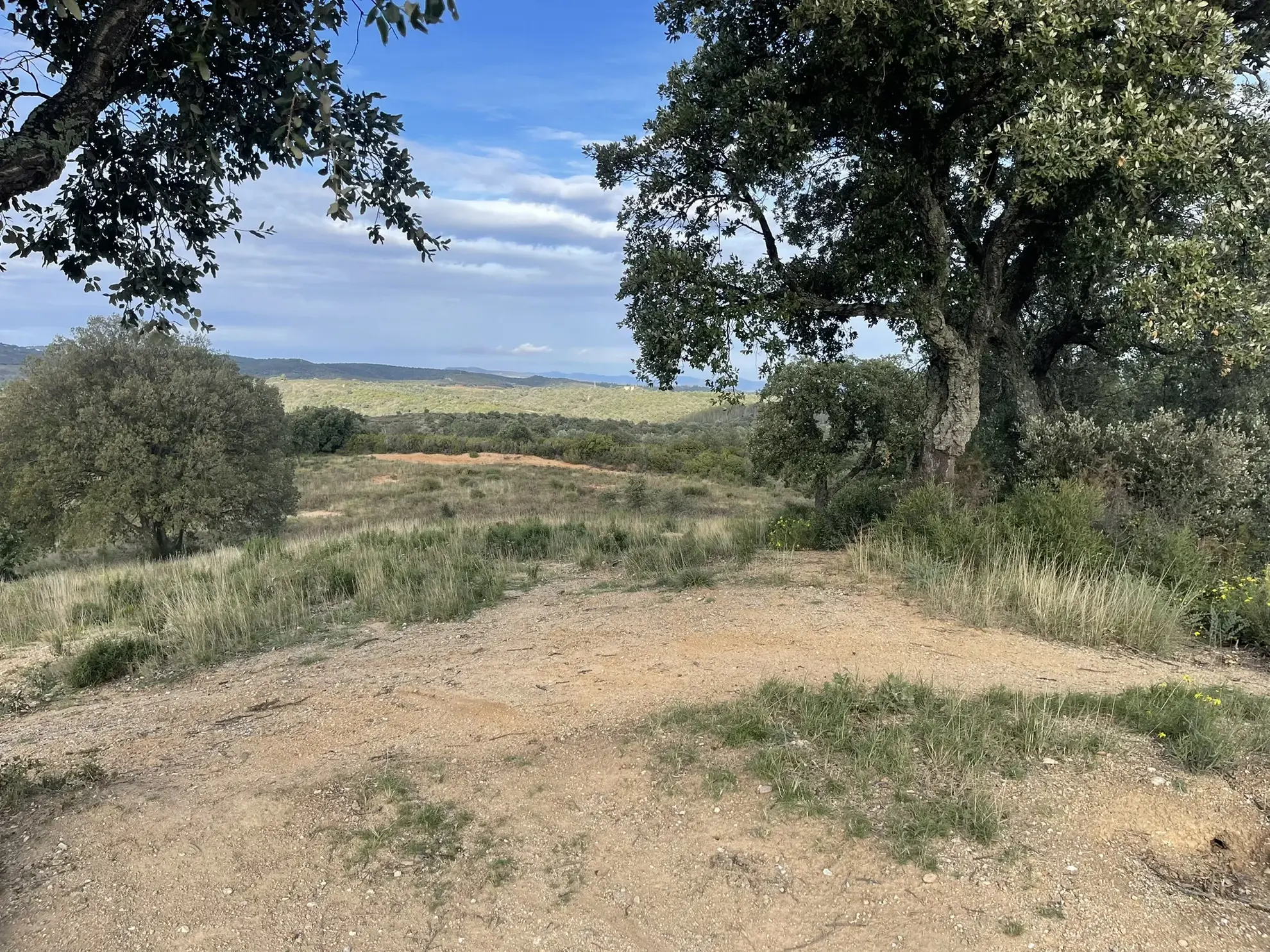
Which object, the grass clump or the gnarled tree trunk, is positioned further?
the gnarled tree trunk

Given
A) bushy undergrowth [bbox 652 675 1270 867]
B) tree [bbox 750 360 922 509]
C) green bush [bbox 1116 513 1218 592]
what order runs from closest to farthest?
bushy undergrowth [bbox 652 675 1270 867] < green bush [bbox 1116 513 1218 592] < tree [bbox 750 360 922 509]

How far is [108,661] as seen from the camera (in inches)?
270

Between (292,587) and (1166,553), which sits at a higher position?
(1166,553)

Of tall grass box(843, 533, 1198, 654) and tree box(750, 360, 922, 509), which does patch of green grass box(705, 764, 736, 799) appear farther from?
tree box(750, 360, 922, 509)

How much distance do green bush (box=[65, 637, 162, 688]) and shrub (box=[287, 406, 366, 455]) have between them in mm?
37163

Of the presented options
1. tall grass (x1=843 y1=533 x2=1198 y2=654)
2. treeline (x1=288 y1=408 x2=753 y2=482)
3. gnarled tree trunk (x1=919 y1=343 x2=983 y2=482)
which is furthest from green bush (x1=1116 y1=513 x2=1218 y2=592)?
treeline (x1=288 y1=408 x2=753 y2=482)

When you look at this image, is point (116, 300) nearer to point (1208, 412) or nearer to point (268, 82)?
point (268, 82)

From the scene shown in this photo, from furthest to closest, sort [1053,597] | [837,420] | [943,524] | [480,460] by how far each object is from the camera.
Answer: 1. [480,460]
2. [837,420]
3. [943,524]
4. [1053,597]

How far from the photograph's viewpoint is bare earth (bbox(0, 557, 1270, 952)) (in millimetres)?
2910

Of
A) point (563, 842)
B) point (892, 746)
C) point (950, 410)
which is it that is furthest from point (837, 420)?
point (563, 842)

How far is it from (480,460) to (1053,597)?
33953 millimetres

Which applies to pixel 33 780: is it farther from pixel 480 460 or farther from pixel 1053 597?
pixel 480 460

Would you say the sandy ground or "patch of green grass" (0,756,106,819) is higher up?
"patch of green grass" (0,756,106,819)

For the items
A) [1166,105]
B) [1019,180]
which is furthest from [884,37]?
[1166,105]
